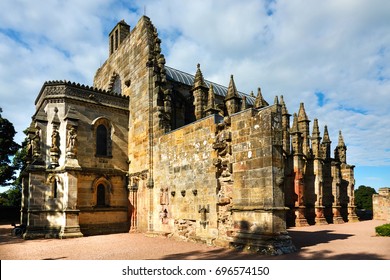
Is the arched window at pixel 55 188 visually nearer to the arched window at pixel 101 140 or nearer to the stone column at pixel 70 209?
the stone column at pixel 70 209

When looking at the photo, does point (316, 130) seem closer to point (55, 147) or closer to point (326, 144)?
point (326, 144)

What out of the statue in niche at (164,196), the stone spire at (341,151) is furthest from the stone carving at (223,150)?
the stone spire at (341,151)

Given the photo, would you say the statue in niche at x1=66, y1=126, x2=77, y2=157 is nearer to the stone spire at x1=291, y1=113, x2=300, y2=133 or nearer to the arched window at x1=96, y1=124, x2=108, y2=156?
the arched window at x1=96, y1=124, x2=108, y2=156

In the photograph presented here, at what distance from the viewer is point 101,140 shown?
58.9 ft

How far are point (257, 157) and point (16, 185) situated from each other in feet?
109

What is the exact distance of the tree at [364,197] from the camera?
4750 centimetres

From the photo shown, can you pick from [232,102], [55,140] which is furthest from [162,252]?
[232,102]

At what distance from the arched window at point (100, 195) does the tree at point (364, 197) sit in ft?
139

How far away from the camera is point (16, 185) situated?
3522cm

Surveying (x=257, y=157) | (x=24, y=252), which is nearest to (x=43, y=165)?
(x=24, y=252)

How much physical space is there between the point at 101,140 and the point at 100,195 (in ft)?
10.0

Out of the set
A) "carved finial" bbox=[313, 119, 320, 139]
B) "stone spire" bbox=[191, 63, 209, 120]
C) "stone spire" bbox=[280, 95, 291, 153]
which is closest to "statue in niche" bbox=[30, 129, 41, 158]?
"stone spire" bbox=[191, 63, 209, 120]

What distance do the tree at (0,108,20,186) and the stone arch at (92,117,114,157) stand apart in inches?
747

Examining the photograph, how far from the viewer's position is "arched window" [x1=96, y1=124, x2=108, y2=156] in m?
17.7
